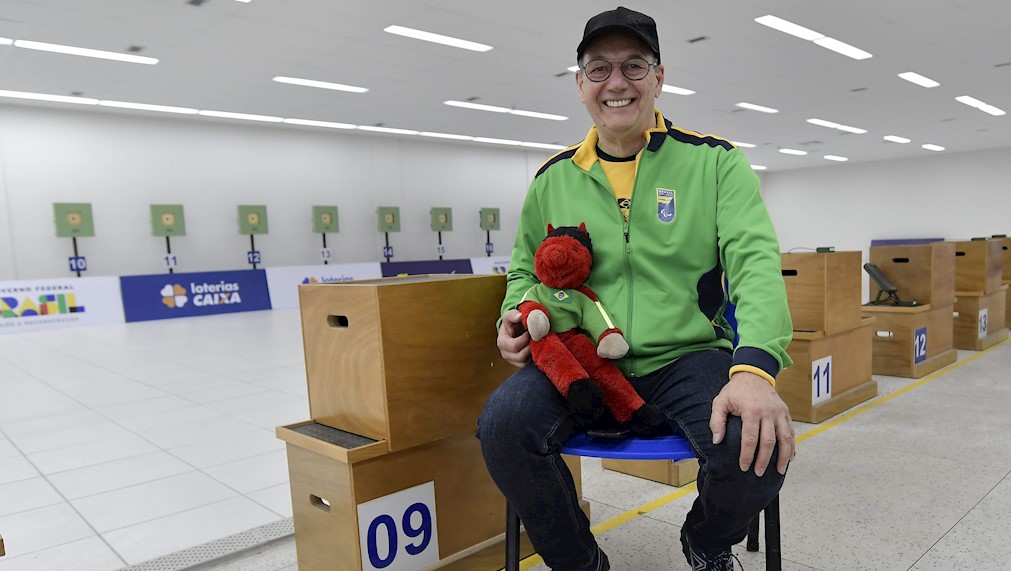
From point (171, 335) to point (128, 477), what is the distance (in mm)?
5368

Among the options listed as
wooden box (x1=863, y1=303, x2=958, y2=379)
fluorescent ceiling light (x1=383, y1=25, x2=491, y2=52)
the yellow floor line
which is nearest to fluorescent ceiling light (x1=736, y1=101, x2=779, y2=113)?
fluorescent ceiling light (x1=383, y1=25, x2=491, y2=52)

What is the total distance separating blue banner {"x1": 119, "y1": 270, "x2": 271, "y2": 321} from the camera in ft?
29.7

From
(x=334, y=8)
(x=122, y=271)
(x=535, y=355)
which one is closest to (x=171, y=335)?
(x=122, y=271)

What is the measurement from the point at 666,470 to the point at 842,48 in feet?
23.1

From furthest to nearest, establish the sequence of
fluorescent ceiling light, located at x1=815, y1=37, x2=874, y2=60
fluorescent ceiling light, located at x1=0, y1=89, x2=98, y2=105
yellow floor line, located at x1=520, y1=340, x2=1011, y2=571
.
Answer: fluorescent ceiling light, located at x1=0, y1=89, x2=98, y2=105, fluorescent ceiling light, located at x1=815, y1=37, x2=874, y2=60, yellow floor line, located at x1=520, y1=340, x2=1011, y2=571

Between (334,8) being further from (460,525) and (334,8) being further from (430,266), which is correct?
(430,266)

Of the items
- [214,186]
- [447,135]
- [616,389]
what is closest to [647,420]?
[616,389]

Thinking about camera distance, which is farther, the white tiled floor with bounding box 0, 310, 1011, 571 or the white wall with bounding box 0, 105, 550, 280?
the white wall with bounding box 0, 105, 550, 280

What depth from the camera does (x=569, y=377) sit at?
1.25 m

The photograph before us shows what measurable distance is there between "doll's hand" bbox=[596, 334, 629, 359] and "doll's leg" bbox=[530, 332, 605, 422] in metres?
0.06

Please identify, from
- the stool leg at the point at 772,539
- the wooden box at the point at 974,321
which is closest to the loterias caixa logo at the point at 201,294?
the wooden box at the point at 974,321

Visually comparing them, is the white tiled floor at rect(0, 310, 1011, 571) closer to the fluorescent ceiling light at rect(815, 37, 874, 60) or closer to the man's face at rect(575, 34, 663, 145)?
the man's face at rect(575, 34, 663, 145)

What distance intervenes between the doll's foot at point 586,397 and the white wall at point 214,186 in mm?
10866

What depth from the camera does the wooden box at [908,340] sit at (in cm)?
383
